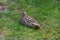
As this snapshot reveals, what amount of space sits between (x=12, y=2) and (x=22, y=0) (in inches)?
15.1

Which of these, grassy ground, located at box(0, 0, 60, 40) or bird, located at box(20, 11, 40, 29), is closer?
grassy ground, located at box(0, 0, 60, 40)

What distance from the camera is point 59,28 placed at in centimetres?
766

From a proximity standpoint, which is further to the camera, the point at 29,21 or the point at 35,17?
the point at 35,17

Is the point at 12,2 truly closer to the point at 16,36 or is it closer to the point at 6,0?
the point at 6,0

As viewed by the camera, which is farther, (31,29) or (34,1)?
(34,1)

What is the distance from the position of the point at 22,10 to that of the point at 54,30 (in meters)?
1.61

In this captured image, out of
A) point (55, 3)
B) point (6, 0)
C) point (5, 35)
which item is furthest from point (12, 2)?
point (5, 35)

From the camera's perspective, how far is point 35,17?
323 inches

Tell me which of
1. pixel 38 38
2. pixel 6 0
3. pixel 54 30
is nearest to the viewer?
pixel 38 38

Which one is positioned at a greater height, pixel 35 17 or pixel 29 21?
pixel 29 21

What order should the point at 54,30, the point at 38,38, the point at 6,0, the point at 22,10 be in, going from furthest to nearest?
the point at 6,0
the point at 22,10
the point at 54,30
the point at 38,38

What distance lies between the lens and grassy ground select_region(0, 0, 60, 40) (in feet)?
23.5

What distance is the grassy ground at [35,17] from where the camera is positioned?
7.16m

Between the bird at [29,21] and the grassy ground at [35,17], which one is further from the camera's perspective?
the bird at [29,21]
